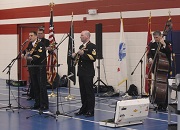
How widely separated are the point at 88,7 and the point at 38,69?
17.3 ft

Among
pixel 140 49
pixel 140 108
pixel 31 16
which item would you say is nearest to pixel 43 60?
pixel 140 108

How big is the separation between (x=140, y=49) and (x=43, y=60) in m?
4.14

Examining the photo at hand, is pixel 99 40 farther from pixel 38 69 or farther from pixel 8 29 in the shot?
pixel 8 29

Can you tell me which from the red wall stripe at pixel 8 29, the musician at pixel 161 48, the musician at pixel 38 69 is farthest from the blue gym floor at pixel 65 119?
the red wall stripe at pixel 8 29

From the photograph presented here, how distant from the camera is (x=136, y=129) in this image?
7.36 metres

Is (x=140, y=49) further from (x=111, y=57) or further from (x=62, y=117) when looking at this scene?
(x=62, y=117)

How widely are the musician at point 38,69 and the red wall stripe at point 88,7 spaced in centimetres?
431

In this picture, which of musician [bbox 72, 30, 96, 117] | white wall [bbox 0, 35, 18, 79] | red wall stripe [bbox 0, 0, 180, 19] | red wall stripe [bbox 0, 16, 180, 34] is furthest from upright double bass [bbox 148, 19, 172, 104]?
white wall [bbox 0, 35, 18, 79]

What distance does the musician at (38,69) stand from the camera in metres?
9.06

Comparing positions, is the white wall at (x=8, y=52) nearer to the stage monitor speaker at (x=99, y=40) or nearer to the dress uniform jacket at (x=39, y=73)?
the stage monitor speaker at (x=99, y=40)

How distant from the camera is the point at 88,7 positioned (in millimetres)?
13836

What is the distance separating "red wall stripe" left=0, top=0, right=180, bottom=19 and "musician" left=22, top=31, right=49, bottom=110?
4312mm

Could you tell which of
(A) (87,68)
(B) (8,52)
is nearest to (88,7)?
(B) (8,52)

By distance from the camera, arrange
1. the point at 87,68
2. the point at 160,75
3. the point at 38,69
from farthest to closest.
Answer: the point at 38,69 → the point at 160,75 → the point at 87,68
